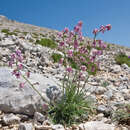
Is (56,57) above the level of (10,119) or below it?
above

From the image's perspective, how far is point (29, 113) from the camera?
380 centimetres

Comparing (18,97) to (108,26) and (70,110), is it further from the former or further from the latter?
(108,26)

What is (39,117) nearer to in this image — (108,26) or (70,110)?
(70,110)

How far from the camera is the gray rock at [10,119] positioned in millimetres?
3414

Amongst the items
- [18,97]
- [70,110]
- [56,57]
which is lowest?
[70,110]

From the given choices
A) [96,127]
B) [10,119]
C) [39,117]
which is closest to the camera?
[96,127]

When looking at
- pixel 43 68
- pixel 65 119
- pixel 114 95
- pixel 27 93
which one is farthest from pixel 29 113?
pixel 43 68

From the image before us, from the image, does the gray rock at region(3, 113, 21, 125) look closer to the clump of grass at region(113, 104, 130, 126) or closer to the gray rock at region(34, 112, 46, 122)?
the gray rock at region(34, 112, 46, 122)

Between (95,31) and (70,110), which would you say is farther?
(70,110)

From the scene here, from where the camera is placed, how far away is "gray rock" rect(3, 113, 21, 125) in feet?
11.2

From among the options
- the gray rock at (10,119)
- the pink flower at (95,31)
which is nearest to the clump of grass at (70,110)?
the gray rock at (10,119)

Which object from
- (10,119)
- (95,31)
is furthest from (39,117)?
(95,31)

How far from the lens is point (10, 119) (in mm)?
3430

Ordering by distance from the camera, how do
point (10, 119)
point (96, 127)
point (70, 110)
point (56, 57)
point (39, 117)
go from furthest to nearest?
point (56, 57)
point (70, 110)
point (39, 117)
point (10, 119)
point (96, 127)
